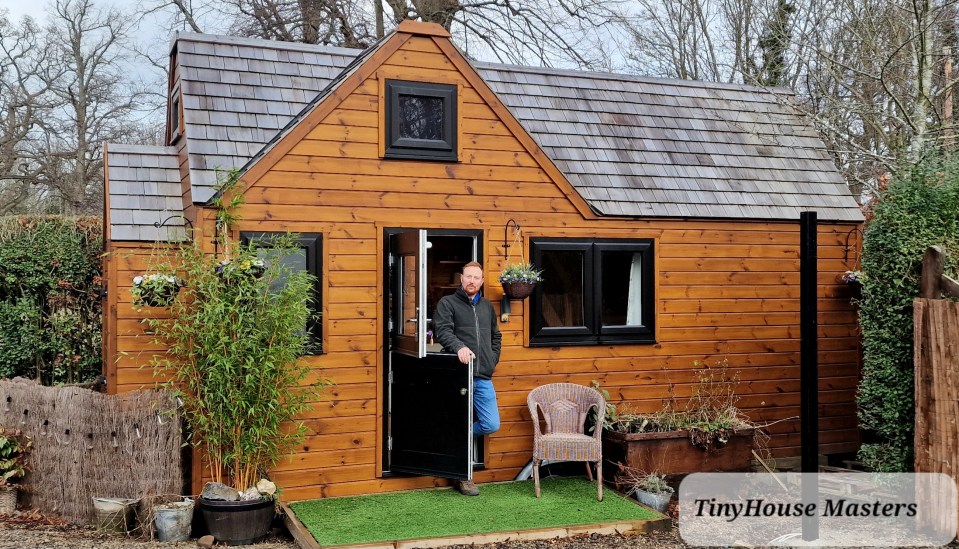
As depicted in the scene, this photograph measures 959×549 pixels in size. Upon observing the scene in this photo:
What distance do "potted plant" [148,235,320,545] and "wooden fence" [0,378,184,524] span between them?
225 millimetres

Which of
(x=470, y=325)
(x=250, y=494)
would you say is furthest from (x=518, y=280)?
(x=250, y=494)

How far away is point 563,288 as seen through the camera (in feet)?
→ 27.7

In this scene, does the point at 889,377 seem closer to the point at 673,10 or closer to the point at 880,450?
the point at 880,450

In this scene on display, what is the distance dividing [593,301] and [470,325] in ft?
5.24

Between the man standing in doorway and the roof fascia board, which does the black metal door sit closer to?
the man standing in doorway

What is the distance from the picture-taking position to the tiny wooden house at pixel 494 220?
737 cm

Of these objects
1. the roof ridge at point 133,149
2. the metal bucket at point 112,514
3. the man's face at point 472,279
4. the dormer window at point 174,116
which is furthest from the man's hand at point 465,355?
the dormer window at point 174,116

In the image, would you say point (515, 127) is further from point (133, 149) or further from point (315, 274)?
point (133, 149)

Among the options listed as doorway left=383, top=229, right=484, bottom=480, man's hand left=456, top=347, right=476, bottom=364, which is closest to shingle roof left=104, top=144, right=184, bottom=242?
doorway left=383, top=229, right=484, bottom=480

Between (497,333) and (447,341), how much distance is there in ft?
1.91

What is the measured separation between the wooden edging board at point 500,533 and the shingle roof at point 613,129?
286cm

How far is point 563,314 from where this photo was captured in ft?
27.7

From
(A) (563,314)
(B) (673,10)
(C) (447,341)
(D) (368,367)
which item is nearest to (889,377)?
(A) (563,314)

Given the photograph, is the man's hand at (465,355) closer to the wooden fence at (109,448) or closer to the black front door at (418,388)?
the black front door at (418,388)
